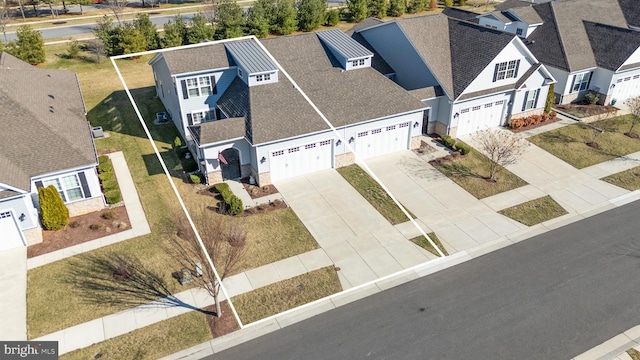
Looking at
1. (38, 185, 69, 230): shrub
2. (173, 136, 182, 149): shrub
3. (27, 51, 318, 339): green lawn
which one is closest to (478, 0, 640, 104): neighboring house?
(27, 51, 318, 339): green lawn

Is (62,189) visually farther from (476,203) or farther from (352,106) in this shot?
→ (476,203)

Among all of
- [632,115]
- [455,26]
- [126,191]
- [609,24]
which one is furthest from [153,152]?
[609,24]

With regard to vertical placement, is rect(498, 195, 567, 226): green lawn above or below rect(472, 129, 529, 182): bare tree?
below

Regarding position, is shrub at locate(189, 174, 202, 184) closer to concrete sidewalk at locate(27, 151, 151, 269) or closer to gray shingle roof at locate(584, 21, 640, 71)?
concrete sidewalk at locate(27, 151, 151, 269)

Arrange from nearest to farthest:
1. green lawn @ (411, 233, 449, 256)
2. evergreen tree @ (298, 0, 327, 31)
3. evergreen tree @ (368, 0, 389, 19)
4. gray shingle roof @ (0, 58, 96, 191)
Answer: green lawn @ (411, 233, 449, 256) < gray shingle roof @ (0, 58, 96, 191) < evergreen tree @ (298, 0, 327, 31) < evergreen tree @ (368, 0, 389, 19)

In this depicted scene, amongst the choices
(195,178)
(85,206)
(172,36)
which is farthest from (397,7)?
(85,206)

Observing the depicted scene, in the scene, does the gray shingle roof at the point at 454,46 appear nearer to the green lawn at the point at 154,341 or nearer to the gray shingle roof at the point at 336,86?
the gray shingle roof at the point at 336,86
